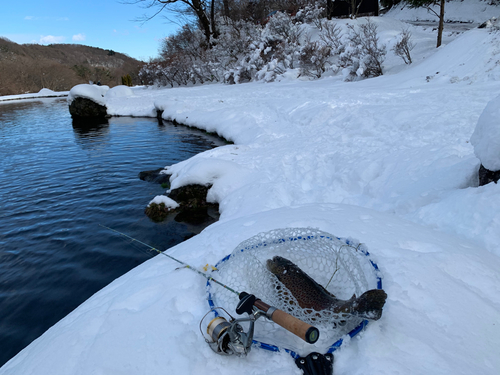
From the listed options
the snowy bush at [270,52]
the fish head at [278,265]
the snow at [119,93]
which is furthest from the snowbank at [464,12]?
the snow at [119,93]

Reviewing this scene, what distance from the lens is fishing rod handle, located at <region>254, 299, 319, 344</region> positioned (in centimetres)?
170

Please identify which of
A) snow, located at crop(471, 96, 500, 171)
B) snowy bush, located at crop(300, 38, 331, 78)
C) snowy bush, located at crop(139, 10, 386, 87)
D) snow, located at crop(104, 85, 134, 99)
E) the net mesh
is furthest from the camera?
snow, located at crop(104, 85, 134, 99)

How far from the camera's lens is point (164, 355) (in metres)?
2.03

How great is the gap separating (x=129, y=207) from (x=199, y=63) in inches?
898

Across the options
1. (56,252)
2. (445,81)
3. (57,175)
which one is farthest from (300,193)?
→ (57,175)

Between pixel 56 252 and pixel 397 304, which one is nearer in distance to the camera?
pixel 397 304

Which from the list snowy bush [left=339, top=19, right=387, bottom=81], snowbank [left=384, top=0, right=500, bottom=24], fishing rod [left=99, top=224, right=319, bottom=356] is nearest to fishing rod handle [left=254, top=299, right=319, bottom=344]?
fishing rod [left=99, top=224, right=319, bottom=356]

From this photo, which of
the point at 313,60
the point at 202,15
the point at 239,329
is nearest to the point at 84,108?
the point at 202,15

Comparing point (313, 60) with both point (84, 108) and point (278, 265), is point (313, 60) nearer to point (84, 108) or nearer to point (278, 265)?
point (84, 108)

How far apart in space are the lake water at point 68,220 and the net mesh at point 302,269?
274 centimetres

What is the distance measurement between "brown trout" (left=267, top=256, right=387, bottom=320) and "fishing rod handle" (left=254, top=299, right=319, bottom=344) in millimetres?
405

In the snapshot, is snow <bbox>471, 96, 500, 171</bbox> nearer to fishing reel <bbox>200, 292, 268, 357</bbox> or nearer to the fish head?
the fish head

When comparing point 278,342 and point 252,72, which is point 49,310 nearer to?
point 278,342

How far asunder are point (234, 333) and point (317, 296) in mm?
766
